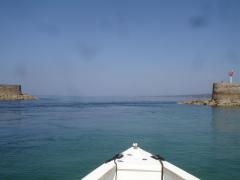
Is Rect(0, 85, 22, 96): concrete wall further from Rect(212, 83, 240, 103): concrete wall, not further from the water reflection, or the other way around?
the water reflection

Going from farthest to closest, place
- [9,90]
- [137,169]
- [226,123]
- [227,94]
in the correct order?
1. [9,90]
2. [227,94]
3. [226,123]
4. [137,169]

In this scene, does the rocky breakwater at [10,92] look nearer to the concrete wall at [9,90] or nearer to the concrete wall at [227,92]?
the concrete wall at [9,90]

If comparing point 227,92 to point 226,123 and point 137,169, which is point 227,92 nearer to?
point 226,123

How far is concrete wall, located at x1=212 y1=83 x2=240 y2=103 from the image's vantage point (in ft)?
218

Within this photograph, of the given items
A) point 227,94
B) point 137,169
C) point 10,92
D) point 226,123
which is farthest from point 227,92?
point 10,92

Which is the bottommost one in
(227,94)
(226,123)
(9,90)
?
(226,123)

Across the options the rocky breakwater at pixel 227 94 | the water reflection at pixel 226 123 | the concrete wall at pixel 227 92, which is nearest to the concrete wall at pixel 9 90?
the rocky breakwater at pixel 227 94

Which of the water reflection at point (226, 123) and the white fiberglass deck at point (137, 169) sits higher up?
the white fiberglass deck at point (137, 169)

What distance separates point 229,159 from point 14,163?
1037cm

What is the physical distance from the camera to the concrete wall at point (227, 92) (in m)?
66.4

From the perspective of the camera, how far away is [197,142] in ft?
64.8

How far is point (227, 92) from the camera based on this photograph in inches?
2643

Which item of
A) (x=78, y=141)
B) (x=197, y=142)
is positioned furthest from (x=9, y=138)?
(x=197, y=142)

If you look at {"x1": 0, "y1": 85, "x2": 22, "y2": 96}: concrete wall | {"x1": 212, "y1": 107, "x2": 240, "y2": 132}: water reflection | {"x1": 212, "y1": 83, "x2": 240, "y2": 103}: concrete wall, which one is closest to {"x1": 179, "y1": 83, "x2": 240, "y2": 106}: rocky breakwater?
{"x1": 212, "y1": 83, "x2": 240, "y2": 103}: concrete wall
